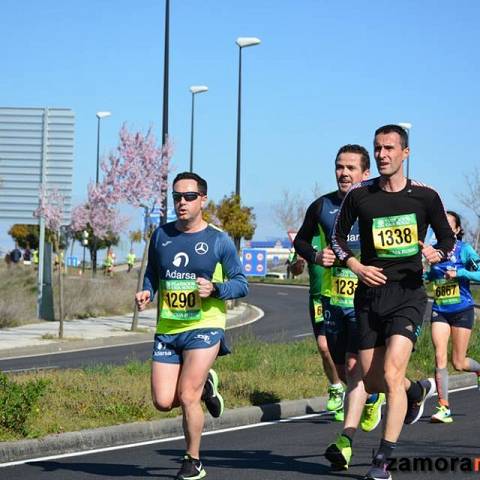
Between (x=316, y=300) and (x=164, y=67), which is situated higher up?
(x=164, y=67)

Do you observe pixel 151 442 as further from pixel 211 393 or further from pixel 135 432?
pixel 211 393

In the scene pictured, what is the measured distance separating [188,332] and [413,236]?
1621mm

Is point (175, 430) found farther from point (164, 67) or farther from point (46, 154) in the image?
point (46, 154)

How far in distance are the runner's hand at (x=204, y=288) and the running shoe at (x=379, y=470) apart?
1512 millimetres

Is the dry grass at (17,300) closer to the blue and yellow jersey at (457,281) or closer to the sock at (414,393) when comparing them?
the blue and yellow jersey at (457,281)

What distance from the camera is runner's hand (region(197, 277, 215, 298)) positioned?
786 cm

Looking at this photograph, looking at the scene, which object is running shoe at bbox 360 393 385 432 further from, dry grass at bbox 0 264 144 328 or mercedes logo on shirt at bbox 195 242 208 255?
dry grass at bbox 0 264 144 328

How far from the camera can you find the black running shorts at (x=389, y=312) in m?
7.62

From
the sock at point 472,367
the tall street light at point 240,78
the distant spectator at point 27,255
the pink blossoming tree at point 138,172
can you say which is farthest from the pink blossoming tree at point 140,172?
the distant spectator at point 27,255

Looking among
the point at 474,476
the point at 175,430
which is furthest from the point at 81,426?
the point at 474,476

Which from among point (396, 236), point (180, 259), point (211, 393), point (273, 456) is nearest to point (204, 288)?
point (180, 259)

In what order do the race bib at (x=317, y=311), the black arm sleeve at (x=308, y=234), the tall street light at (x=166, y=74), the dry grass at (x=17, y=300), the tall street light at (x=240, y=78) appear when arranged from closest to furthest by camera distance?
1. the black arm sleeve at (x=308, y=234)
2. the race bib at (x=317, y=311)
3. the dry grass at (x=17, y=300)
4. the tall street light at (x=166, y=74)
5. the tall street light at (x=240, y=78)

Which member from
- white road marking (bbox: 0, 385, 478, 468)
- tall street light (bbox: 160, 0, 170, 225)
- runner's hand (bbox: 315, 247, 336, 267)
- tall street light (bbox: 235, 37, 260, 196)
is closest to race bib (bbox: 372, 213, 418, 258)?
runner's hand (bbox: 315, 247, 336, 267)

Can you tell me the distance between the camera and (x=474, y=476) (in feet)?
25.7
